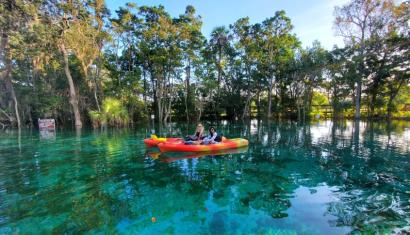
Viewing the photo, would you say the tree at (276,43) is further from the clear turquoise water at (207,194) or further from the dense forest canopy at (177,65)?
the clear turquoise water at (207,194)

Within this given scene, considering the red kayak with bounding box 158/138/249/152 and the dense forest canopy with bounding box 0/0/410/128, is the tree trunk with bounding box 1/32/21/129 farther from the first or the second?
the red kayak with bounding box 158/138/249/152

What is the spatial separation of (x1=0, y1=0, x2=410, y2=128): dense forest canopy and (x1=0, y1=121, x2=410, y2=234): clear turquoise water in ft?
55.1

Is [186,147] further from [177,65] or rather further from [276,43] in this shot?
Result: [276,43]

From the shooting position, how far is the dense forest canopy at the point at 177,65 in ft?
72.4

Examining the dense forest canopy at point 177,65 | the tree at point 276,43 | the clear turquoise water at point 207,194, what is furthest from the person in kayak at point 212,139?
the tree at point 276,43

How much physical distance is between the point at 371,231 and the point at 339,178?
294 cm

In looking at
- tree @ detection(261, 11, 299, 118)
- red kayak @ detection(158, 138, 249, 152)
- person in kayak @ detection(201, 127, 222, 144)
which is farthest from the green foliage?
tree @ detection(261, 11, 299, 118)

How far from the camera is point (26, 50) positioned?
20.4m

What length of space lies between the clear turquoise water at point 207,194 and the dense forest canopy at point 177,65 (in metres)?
16.8

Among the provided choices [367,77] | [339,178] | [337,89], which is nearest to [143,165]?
[339,178]

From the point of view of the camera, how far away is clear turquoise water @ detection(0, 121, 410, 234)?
397cm

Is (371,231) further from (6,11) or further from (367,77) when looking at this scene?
(367,77)

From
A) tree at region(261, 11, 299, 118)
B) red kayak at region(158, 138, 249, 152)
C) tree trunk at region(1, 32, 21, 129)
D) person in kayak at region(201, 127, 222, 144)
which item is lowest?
red kayak at region(158, 138, 249, 152)

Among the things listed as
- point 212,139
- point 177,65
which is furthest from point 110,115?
point 212,139
